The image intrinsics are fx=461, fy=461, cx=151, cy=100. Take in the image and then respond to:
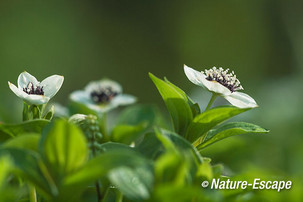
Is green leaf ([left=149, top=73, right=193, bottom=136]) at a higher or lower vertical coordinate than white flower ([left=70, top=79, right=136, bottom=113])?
lower

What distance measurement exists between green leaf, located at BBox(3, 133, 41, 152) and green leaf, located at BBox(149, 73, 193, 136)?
24 centimetres

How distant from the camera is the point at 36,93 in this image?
0.91m

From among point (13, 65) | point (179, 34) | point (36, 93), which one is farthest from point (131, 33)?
point (36, 93)

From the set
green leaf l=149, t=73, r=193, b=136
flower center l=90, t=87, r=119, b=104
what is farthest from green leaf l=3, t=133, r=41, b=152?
flower center l=90, t=87, r=119, b=104

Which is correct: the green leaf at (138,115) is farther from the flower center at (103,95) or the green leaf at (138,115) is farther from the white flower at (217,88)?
the flower center at (103,95)

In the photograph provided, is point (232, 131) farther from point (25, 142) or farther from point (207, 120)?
point (25, 142)

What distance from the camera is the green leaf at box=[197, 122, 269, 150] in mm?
825

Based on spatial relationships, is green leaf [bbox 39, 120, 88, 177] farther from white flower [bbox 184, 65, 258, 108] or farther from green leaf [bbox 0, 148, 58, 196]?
white flower [bbox 184, 65, 258, 108]

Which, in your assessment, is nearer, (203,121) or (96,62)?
(203,121)

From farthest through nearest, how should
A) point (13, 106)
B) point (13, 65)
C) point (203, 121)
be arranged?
point (13, 65) → point (13, 106) → point (203, 121)

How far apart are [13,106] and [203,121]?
122 centimetres

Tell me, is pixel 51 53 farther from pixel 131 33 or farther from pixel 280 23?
pixel 280 23

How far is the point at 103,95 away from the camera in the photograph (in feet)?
6.39

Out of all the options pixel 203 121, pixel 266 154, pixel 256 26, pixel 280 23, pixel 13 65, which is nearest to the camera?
pixel 203 121
